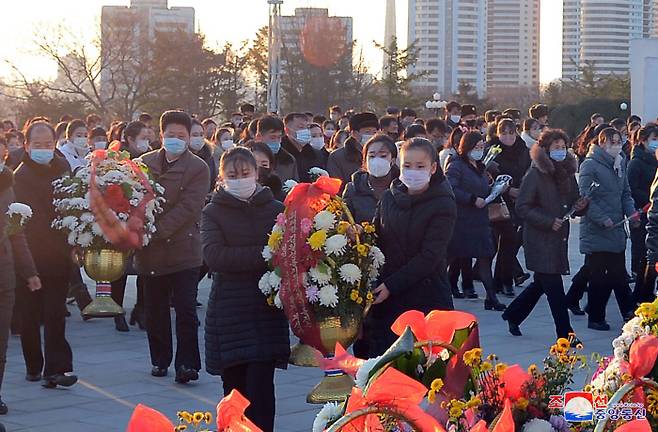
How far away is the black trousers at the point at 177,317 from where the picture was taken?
31.5 feet

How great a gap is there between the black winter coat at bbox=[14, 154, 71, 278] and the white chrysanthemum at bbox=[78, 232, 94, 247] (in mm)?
774

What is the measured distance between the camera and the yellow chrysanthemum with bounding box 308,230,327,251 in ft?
23.9

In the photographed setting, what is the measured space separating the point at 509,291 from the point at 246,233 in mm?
7558

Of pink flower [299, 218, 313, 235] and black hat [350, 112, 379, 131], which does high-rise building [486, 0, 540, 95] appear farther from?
pink flower [299, 218, 313, 235]

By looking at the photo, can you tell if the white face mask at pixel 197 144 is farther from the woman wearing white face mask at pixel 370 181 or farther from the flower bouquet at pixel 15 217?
the flower bouquet at pixel 15 217

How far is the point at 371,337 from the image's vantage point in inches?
295

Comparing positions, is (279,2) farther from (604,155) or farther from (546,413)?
(546,413)

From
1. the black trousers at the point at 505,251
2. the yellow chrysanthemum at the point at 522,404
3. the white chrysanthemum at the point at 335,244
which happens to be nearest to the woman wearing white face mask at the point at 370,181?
the white chrysanthemum at the point at 335,244

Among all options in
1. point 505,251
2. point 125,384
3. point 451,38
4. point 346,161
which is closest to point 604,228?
point 346,161

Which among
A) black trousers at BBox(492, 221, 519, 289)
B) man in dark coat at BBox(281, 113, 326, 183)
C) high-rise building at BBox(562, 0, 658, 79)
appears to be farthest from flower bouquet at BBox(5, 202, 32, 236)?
high-rise building at BBox(562, 0, 658, 79)

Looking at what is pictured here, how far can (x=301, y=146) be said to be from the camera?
1404 cm

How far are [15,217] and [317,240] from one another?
7.22 ft

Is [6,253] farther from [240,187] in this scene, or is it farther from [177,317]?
[240,187]

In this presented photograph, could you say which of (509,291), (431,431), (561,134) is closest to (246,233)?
(431,431)
